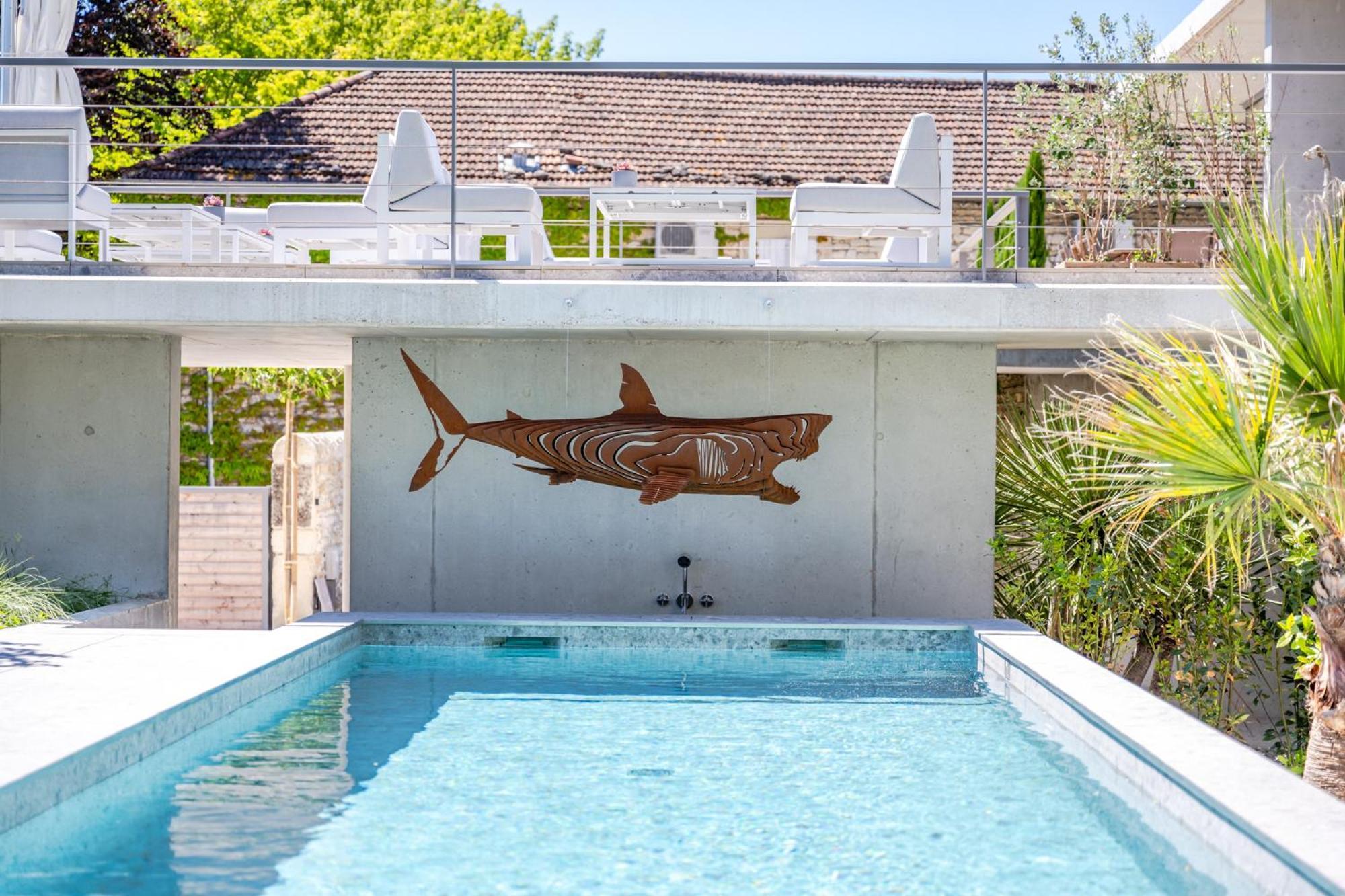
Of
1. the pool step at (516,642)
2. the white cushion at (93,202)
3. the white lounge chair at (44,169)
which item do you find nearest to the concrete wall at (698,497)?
the pool step at (516,642)

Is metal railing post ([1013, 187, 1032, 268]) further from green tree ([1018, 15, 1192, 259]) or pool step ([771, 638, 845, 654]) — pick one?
pool step ([771, 638, 845, 654])

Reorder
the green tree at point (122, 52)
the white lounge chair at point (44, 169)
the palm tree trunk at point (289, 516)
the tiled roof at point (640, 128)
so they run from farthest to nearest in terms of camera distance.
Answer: the green tree at point (122, 52), the tiled roof at point (640, 128), the palm tree trunk at point (289, 516), the white lounge chair at point (44, 169)

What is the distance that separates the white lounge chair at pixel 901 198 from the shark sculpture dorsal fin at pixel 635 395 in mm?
1960

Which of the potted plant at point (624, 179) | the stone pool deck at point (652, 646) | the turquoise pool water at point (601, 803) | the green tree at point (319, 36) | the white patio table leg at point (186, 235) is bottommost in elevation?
the turquoise pool water at point (601, 803)

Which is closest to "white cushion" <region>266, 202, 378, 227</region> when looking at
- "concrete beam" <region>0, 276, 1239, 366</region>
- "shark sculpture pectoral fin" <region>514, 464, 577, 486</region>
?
"concrete beam" <region>0, 276, 1239, 366</region>

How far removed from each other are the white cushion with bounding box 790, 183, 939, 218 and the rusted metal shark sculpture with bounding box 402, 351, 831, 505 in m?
2.13

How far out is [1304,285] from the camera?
505cm

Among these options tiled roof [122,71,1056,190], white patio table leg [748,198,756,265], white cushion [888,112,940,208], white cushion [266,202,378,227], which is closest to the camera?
white cushion [888,112,940,208]

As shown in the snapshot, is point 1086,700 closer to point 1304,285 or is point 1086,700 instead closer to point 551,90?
point 1304,285

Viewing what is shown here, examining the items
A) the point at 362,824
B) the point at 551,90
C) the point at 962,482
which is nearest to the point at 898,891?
the point at 362,824

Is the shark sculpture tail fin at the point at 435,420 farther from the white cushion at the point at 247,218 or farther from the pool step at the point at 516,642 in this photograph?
the white cushion at the point at 247,218

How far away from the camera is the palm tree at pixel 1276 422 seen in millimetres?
5020

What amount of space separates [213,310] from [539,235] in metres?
2.56

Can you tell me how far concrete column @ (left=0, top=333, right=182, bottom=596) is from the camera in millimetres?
10672
